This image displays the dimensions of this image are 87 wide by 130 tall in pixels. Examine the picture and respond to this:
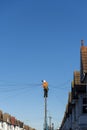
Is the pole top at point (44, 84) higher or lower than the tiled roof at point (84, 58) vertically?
lower

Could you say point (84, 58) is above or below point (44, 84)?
above

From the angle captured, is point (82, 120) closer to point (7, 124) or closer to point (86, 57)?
point (86, 57)

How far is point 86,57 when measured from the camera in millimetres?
48969

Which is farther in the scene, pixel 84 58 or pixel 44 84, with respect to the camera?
pixel 84 58

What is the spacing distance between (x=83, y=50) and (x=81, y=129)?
38.0ft

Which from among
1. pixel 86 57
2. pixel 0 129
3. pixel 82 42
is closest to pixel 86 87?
pixel 86 57

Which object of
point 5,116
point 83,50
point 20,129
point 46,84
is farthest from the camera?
point 20,129

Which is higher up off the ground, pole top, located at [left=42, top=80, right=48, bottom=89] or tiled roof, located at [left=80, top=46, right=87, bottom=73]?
tiled roof, located at [left=80, top=46, right=87, bottom=73]

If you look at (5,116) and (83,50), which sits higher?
(83,50)

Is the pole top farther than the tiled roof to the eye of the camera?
No

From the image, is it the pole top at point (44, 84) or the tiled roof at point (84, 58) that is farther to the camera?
the tiled roof at point (84, 58)

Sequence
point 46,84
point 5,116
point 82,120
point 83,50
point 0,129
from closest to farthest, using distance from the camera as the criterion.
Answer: point 46,84, point 82,120, point 83,50, point 0,129, point 5,116

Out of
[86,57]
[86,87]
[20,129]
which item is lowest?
[20,129]

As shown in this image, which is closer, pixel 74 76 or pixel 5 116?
pixel 74 76
